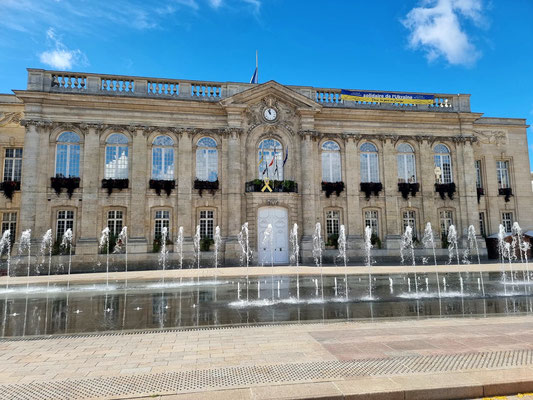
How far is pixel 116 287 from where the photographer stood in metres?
13.5

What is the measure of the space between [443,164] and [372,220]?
23.5 feet

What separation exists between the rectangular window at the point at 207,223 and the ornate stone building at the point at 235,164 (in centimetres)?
7

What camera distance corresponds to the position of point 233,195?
23.7 meters

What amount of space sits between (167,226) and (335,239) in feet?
37.3

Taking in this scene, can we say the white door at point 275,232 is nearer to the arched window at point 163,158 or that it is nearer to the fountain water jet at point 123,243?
the arched window at point 163,158

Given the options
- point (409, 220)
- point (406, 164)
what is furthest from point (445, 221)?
point (406, 164)

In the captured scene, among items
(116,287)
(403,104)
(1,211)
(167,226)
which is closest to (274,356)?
(116,287)

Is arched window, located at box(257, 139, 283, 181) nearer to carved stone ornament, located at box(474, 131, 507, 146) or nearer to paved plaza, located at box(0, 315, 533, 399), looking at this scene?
carved stone ornament, located at box(474, 131, 507, 146)

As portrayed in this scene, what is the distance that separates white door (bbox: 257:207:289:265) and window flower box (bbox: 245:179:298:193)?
1.29 m

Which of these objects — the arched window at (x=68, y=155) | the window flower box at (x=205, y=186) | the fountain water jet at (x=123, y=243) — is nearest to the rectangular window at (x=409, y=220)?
the window flower box at (x=205, y=186)

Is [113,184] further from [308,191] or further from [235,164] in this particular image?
A: [308,191]

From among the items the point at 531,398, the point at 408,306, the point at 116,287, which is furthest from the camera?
the point at 116,287

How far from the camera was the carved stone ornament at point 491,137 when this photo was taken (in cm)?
2845

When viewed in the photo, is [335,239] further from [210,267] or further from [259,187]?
[210,267]
